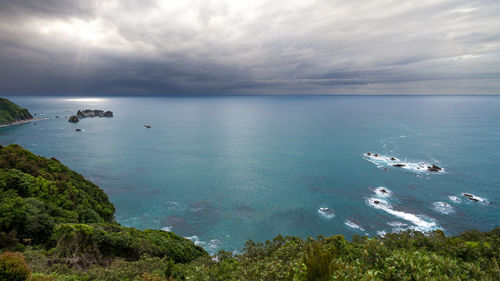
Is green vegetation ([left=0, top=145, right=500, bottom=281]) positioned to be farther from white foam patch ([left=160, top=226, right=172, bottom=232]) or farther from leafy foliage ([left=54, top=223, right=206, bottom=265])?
white foam patch ([left=160, top=226, right=172, bottom=232])

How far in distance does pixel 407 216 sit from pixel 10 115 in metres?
235

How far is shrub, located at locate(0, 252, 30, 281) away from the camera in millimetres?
9417

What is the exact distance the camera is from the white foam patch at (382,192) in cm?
5704

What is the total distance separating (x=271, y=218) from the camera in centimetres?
4947

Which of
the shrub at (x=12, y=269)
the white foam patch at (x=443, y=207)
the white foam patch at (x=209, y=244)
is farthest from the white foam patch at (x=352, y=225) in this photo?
the shrub at (x=12, y=269)

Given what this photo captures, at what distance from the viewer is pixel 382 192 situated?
58406mm

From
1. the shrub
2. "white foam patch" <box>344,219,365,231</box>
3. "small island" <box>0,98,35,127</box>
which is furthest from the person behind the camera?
"small island" <box>0,98,35,127</box>

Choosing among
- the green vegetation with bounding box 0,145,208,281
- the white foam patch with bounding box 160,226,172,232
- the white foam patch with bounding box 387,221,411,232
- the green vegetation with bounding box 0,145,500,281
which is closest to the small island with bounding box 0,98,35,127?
the green vegetation with bounding box 0,145,208,281

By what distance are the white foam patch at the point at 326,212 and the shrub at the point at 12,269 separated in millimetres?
48969

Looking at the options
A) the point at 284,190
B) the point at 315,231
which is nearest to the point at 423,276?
the point at 315,231

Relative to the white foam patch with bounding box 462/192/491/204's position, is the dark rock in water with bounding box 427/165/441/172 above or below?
above

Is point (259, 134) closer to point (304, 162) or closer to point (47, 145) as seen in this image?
point (304, 162)

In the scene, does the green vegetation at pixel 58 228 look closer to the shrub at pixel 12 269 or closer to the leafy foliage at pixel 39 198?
the leafy foliage at pixel 39 198

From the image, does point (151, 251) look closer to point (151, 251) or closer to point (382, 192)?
point (151, 251)
